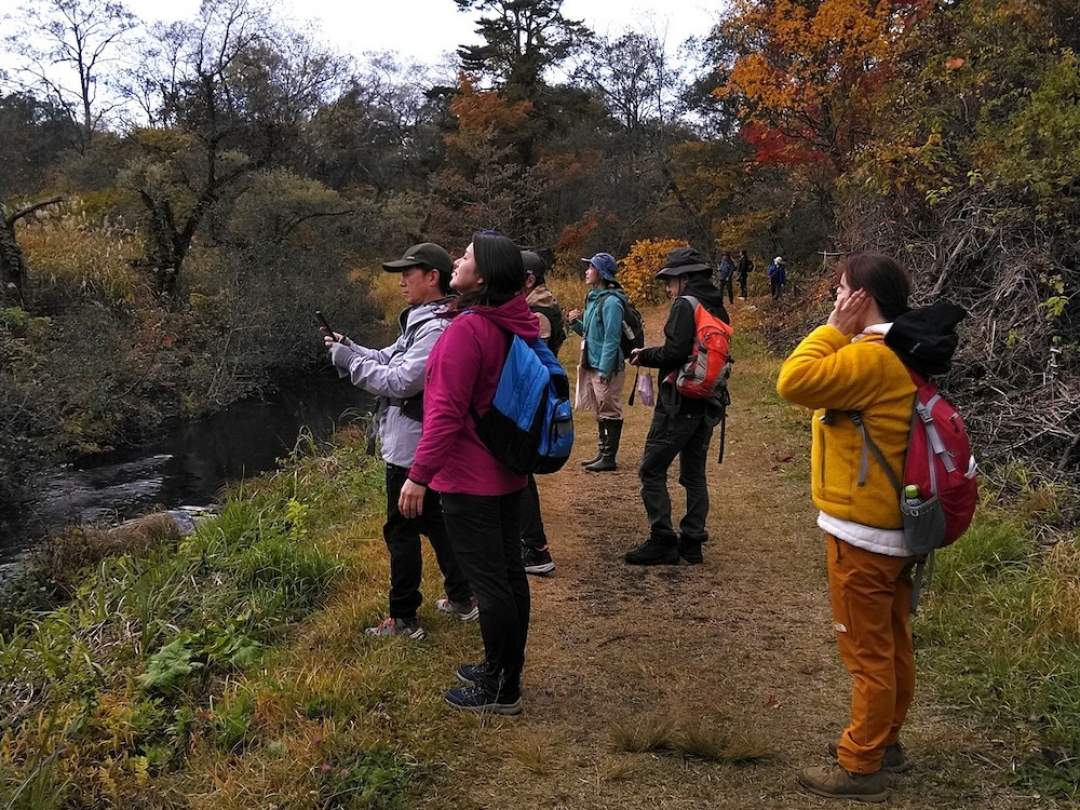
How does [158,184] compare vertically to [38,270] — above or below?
above

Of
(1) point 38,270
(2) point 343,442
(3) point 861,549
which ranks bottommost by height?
(2) point 343,442

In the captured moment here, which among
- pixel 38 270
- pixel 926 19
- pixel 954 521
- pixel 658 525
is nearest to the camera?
pixel 954 521

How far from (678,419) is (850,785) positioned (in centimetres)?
240

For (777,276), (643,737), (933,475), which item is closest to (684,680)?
(643,737)

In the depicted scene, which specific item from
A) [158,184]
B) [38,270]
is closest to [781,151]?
[158,184]

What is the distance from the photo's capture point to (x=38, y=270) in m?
17.0

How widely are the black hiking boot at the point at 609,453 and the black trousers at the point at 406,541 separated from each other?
12.1 feet

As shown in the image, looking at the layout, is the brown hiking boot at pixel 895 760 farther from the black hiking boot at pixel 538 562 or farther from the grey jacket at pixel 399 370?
the black hiking boot at pixel 538 562

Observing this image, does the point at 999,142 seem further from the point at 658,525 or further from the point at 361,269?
the point at 361,269

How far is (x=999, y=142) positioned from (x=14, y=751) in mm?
8664

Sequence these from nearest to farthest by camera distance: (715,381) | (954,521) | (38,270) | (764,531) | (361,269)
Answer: (954,521) < (715,381) < (764,531) < (38,270) < (361,269)

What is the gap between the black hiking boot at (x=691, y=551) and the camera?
17.1ft

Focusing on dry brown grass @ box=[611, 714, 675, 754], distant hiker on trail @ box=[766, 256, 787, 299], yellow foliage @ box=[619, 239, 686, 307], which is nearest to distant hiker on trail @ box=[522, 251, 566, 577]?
dry brown grass @ box=[611, 714, 675, 754]

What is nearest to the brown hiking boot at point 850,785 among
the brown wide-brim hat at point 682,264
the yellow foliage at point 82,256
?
the brown wide-brim hat at point 682,264
